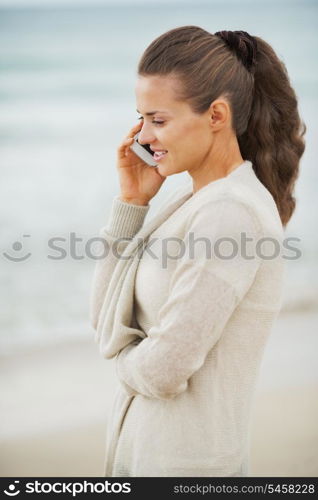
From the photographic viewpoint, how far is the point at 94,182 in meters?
5.23

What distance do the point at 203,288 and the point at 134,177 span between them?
1.46ft

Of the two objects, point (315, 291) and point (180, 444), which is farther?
point (315, 291)

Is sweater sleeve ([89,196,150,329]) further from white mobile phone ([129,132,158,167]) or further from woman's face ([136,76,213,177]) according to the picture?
woman's face ([136,76,213,177])

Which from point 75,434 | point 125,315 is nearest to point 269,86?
point 125,315

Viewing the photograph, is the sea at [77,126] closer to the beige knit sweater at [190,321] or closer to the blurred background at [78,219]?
the blurred background at [78,219]

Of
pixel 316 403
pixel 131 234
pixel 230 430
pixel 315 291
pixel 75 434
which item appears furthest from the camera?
pixel 315 291

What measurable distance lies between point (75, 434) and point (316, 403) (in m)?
1.06

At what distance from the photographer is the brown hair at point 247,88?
1235 millimetres

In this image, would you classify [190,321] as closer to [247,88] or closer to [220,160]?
[220,160]

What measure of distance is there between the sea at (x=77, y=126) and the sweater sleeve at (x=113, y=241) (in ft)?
7.71

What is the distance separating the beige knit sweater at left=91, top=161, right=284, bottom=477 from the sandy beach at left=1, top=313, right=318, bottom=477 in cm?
129
